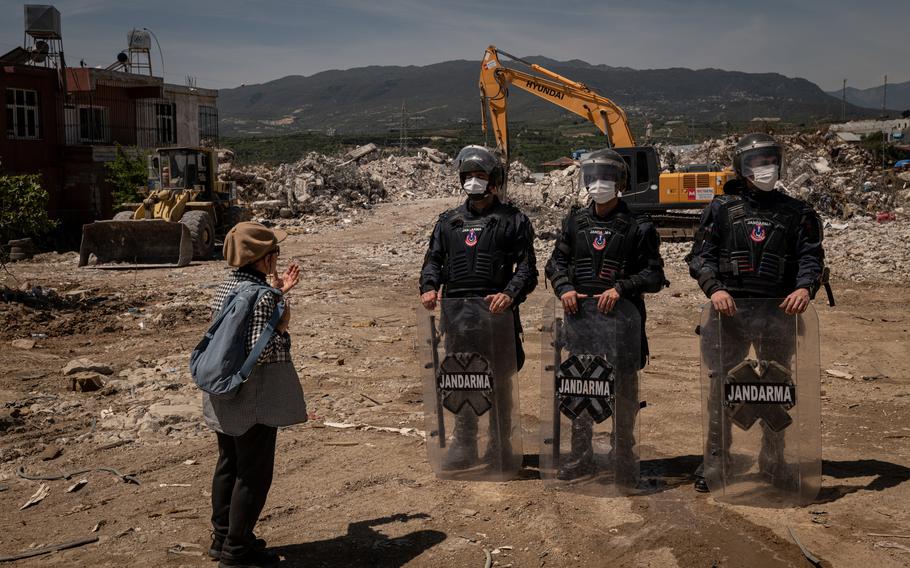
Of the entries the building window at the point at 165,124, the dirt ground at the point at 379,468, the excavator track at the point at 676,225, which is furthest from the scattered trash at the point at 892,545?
the building window at the point at 165,124

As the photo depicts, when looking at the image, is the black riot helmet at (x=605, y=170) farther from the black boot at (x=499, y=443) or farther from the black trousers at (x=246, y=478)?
the black trousers at (x=246, y=478)

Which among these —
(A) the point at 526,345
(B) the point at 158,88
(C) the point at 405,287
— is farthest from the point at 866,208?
(B) the point at 158,88

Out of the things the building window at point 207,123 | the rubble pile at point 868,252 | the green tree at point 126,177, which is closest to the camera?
the rubble pile at point 868,252

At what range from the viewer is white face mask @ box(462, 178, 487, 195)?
5305 millimetres

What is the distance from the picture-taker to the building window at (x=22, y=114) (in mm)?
22797

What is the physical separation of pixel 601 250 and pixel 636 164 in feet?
48.5

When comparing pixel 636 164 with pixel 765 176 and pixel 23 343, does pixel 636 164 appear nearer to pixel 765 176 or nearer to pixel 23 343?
pixel 23 343

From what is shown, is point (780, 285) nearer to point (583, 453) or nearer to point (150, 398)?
point (583, 453)

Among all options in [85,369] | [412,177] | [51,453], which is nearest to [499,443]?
[51,453]

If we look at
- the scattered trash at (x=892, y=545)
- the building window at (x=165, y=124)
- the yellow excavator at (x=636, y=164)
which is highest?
the building window at (x=165, y=124)

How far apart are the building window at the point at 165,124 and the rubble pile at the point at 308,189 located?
2.30 metres

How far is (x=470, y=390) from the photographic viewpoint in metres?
5.29

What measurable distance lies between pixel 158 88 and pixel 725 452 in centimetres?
2554

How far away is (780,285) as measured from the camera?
4.92 m
